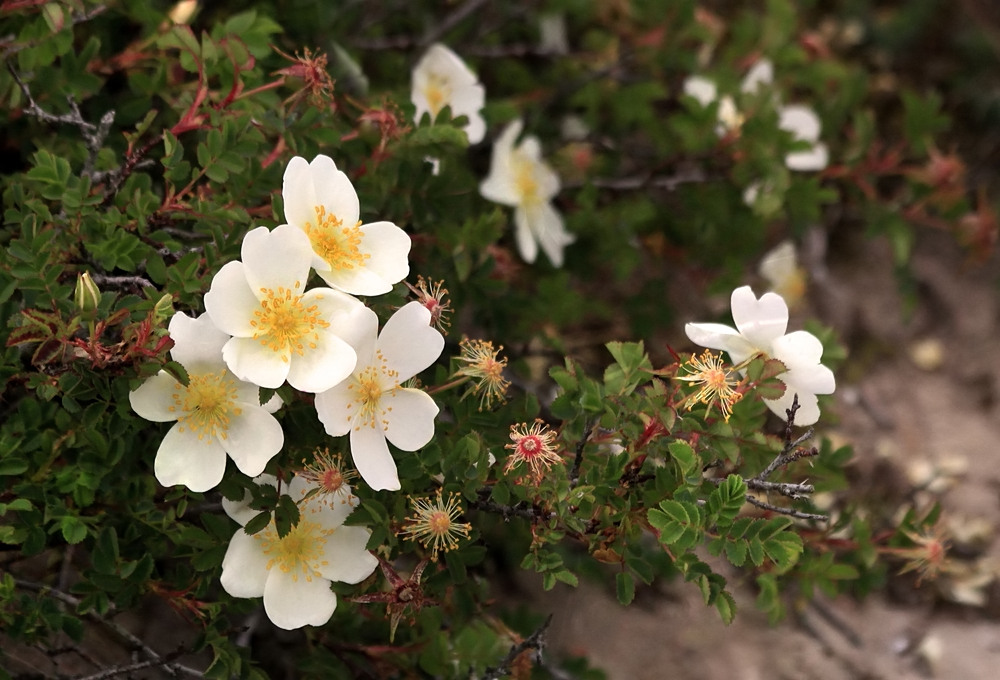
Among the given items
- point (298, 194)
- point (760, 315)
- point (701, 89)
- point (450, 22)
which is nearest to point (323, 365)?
point (298, 194)

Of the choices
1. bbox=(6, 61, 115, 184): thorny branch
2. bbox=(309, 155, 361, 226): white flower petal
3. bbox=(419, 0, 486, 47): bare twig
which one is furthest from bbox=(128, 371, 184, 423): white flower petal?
bbox=(419, 0, 486, 47): bare twig

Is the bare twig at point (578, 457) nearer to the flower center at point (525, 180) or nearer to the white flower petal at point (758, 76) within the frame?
the flower center at point (525, 180)

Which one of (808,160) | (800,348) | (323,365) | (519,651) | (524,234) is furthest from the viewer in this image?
(808,160)

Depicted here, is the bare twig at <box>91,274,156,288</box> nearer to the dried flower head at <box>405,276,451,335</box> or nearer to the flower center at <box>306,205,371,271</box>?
the flower center at <box>306,205,371,271</box>

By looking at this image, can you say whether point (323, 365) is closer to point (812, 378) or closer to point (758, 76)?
point (812, 378)

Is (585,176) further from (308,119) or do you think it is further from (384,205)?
(308,119)

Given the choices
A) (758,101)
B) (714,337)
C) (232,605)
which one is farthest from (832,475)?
(232,605)
